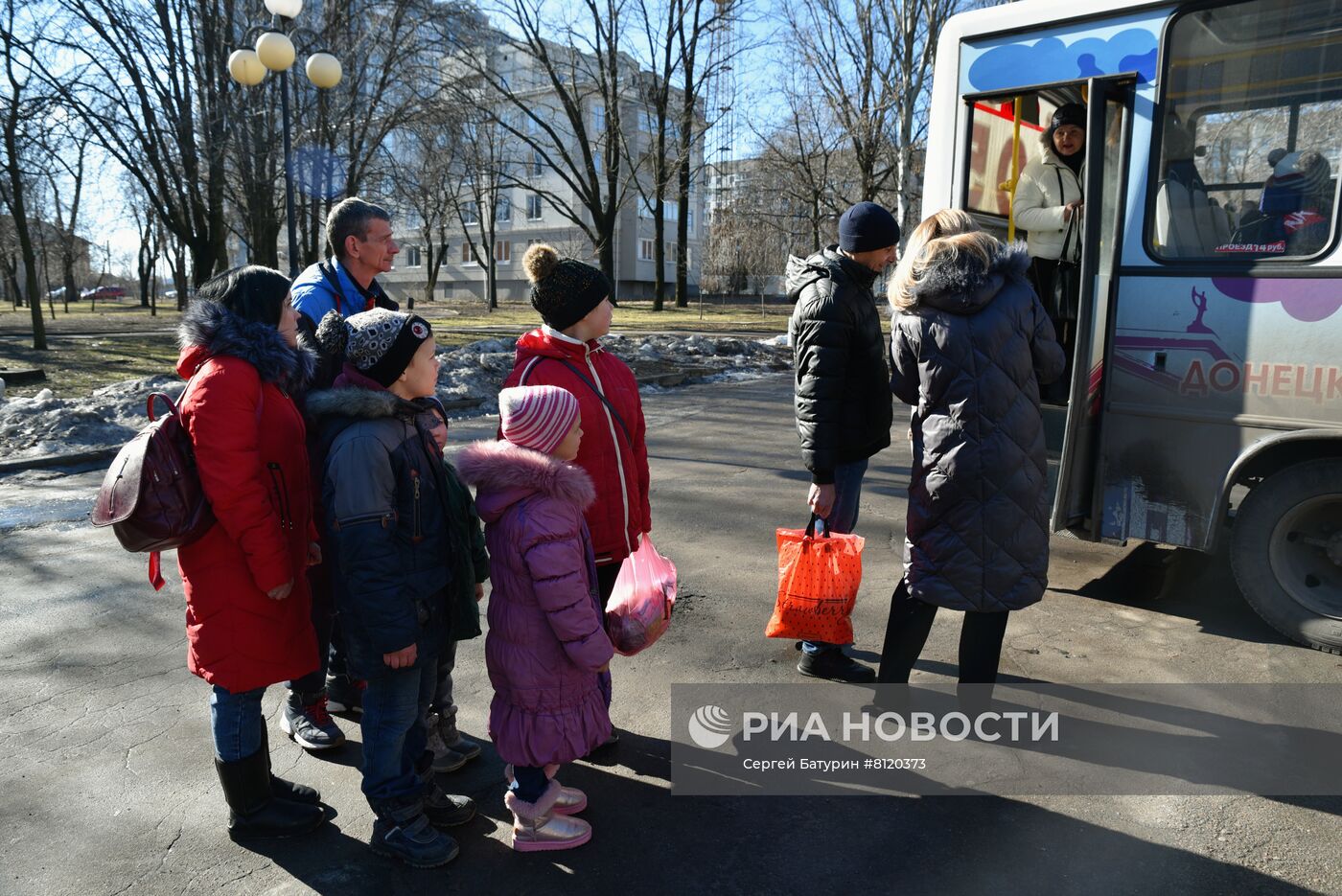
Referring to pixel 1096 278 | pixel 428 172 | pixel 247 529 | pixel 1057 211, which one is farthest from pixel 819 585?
pixel 428 172

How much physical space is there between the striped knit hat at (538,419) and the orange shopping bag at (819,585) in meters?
1.50

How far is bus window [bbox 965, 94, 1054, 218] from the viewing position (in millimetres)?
5766

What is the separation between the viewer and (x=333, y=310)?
365 cm

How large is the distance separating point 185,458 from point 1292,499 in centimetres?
475

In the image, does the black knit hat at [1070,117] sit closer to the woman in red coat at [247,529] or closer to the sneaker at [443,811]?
the woman in red coat at [247,529]

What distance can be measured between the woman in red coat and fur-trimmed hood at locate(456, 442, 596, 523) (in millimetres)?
612

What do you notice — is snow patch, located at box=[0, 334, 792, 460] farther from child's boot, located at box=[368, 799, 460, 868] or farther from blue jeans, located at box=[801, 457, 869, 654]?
child's boot, located at box=[368, 799, 460, 868]

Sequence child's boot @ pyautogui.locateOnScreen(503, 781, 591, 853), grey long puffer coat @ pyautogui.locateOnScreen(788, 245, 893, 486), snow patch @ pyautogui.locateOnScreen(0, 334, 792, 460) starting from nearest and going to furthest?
child's boot @ pyautogui.locateOnScreen(503, 781, 591, 853), grey long puffer coat @ pyautogui.locateOnScreen(788, 245, 893, 486), snow patch @ pyautogui.locateOnScreen(0, 334, 792, 460)

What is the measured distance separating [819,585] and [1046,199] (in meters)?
3.18

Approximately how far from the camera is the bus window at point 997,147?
5.77 meters

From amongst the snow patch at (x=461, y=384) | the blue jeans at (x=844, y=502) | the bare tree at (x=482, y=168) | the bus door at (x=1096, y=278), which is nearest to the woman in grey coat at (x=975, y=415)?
the blue jeans at (x=844, y=502)

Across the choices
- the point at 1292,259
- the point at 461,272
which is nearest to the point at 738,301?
the point at 461,272

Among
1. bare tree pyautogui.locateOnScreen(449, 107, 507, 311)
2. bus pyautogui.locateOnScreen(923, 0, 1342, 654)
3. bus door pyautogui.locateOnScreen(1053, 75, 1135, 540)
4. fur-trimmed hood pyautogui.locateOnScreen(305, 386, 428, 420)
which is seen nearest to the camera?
fur-trimmed hood pyautogui.locateOnScreen(305, 386, 428, 420)

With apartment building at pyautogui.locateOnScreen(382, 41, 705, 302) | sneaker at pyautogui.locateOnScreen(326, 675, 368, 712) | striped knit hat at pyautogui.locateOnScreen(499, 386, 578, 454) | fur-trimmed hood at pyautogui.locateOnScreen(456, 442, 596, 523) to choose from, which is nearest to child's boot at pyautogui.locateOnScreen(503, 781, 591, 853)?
fur-trimmed hood at pyautogui.locateOnScreen(456, 442, 596, 523)
